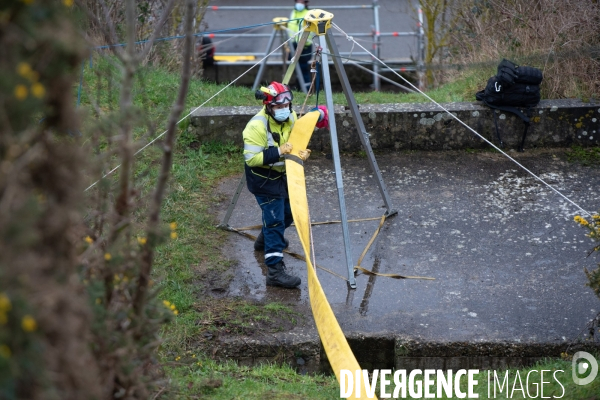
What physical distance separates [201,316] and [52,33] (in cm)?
311

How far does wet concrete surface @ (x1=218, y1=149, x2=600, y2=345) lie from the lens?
489 cm

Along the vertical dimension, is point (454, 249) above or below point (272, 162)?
below

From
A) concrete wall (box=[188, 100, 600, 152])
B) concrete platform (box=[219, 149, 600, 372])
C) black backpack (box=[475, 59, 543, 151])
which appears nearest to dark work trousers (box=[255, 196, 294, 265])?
concrete platform (box=[219, 149, 600, 372])

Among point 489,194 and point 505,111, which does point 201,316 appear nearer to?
point 489,194

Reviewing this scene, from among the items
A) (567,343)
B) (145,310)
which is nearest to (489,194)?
(567,343)

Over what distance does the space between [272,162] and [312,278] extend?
43.2 inches

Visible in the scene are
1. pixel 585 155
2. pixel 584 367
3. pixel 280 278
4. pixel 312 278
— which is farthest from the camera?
pixel 585 155

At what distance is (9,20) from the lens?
205 cm

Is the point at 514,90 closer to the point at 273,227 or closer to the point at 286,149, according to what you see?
the point at 286,149

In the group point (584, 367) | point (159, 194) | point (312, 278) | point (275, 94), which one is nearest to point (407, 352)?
point (312, 278)

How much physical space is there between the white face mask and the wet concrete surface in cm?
121

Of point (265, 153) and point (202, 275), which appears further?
point (202, 275)

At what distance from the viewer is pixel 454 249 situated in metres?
5.81

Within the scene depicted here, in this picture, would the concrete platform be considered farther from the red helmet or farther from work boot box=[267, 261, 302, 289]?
the red helmet
